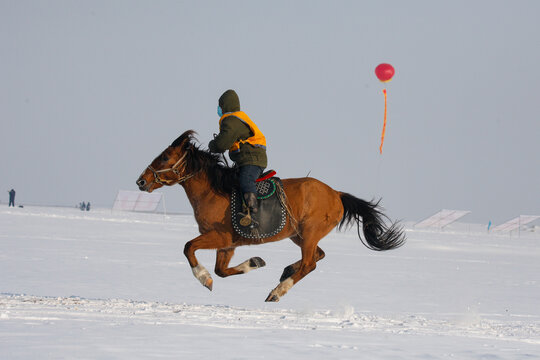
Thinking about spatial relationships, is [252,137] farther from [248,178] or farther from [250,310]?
[250,310]

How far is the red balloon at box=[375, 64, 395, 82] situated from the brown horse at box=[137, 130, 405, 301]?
1258 cm

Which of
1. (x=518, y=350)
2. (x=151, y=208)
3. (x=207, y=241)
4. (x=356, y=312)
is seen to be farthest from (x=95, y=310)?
(x=151, y=208)

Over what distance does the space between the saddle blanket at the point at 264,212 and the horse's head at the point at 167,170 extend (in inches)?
26.8

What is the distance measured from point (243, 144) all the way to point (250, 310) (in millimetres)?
1969

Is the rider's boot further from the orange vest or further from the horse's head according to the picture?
the horse's head

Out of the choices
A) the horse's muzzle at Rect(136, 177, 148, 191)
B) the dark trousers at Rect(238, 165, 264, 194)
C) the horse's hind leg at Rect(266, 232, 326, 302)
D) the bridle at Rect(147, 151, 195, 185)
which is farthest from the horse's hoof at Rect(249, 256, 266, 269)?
the horse's muzzle at Rect(136, 177, 148, 191)

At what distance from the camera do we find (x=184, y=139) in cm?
877

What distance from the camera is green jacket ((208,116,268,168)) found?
8336 mm

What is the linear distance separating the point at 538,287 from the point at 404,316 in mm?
7154

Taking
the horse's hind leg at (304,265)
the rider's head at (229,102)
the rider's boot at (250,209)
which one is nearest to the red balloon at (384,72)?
the horse's hind leg at (304,265)

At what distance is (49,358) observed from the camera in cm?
488

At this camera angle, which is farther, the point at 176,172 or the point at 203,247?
the point at 176,172

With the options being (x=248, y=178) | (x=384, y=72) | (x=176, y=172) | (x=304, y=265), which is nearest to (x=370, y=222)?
(x=304, y=265)

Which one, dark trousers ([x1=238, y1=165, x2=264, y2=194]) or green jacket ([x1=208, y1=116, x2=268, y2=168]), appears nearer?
green jacket ([x1=208, y1=116, x2=268, y2=168])
